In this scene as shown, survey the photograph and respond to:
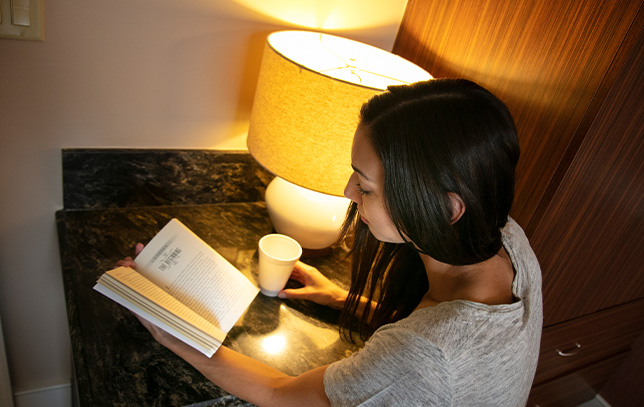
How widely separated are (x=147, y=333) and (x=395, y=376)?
0.49 meters

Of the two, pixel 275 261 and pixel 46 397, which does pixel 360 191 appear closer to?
pixel 275 261

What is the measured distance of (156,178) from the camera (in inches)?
50.9

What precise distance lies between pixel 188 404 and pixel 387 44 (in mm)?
1023

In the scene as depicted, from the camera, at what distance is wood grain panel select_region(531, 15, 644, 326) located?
3.26ft

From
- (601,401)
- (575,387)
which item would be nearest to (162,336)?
(575,387)

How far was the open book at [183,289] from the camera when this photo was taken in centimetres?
88

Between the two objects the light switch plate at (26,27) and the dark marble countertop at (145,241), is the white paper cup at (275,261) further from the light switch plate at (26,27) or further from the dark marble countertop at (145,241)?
the light switch plate at (26,27)

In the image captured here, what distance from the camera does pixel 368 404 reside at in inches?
30.7

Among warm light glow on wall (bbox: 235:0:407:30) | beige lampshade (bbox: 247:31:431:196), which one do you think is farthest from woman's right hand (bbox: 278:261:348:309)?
warm light glow on wall (bbox: 235:0:407:30)

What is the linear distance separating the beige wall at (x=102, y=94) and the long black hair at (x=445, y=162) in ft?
1.61

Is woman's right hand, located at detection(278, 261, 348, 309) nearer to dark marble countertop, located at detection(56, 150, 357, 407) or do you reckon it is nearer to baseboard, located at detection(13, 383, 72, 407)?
dark marble countertop, located at detection(56, 150, 357, 407)

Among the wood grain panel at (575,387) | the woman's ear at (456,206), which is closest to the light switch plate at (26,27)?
the woman's ear at (456,206)

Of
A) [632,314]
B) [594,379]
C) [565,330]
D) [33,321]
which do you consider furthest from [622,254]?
[33,321]

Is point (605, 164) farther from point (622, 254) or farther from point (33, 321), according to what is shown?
point (33, 321)
